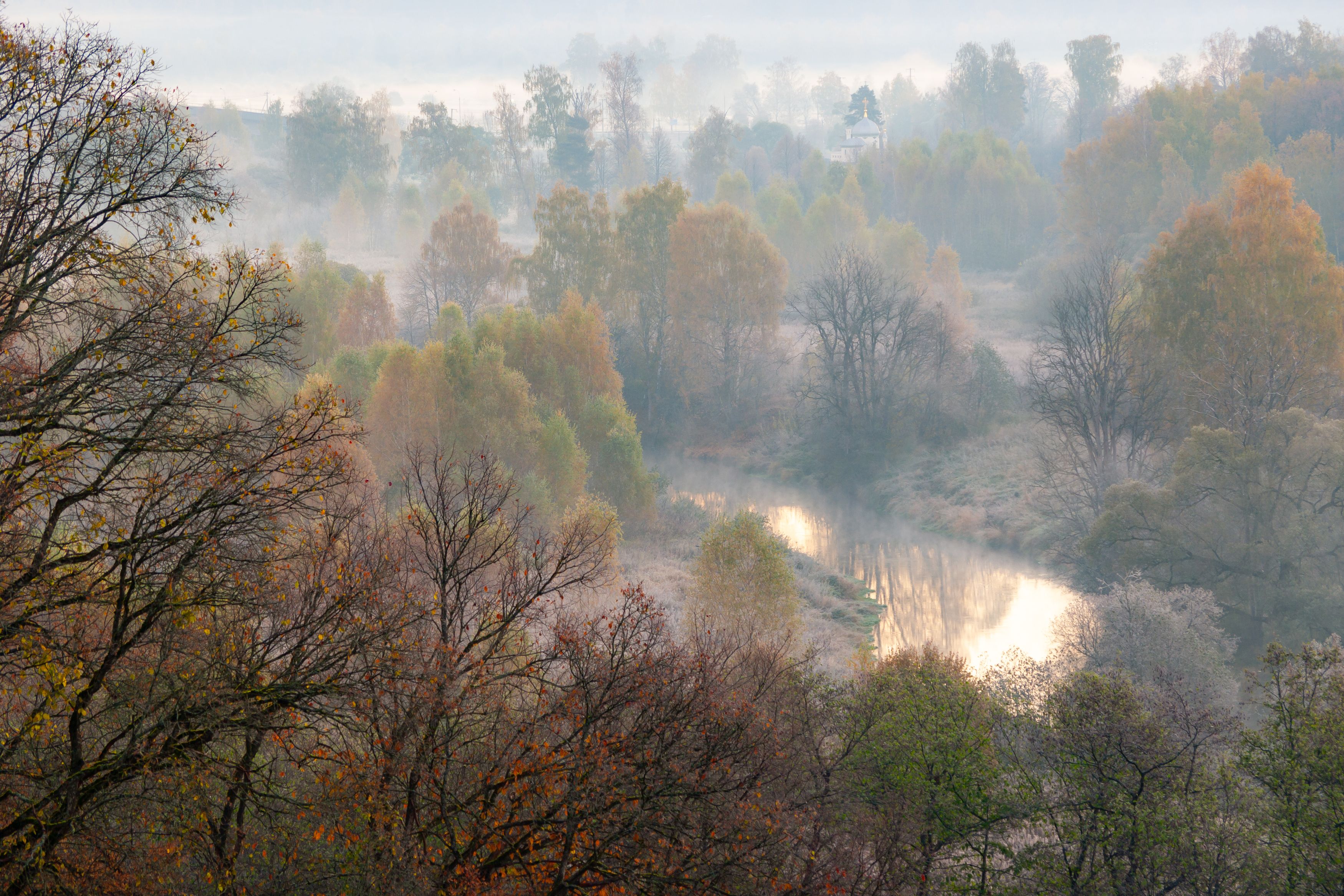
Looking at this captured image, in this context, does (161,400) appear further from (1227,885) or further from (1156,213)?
(1156,213)

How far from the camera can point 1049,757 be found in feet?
54.6

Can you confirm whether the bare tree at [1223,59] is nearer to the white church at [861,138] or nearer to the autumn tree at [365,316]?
the white church at [861,138]

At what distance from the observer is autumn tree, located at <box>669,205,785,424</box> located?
5875cm

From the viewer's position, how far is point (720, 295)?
59000mm

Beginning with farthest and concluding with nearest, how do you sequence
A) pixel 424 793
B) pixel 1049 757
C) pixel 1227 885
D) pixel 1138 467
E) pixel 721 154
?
pixel 721 154
pixel 1138 467
pixel 1049 757
pixel 1227 885
pixel 424 793

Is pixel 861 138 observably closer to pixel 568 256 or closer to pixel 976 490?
pixel 568 256

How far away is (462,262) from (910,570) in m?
38.1

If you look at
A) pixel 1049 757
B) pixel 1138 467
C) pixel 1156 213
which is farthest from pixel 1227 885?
pixel 1156 213

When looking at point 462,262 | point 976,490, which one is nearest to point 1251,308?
point 976,490

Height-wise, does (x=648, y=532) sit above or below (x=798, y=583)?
above

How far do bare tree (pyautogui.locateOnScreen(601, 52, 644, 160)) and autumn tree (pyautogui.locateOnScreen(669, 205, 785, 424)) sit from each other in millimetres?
43258

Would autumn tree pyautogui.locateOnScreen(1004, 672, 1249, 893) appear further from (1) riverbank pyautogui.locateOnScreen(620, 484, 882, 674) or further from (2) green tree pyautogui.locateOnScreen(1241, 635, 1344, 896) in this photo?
(1) riverbank pyautogui.locateOnScreen(620, 484, 882, 674)

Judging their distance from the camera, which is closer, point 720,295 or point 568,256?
point 720,295

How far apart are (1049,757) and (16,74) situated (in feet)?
58.4
